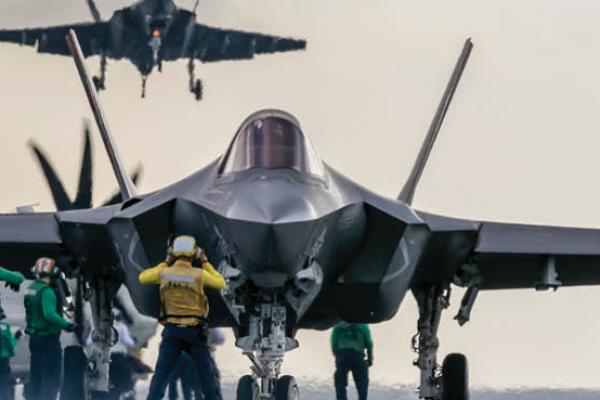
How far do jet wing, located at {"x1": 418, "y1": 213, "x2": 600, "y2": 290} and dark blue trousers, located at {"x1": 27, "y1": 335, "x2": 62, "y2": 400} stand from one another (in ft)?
11.5

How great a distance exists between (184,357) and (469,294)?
387 centimetres

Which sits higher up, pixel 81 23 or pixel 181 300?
pixel 81 23

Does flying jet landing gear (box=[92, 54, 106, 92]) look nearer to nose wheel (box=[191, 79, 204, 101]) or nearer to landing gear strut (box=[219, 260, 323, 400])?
nose wheel (box=[191, 79, 204, 101])

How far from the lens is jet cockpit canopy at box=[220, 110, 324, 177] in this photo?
12023 mm

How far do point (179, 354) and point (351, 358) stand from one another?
6.04 meters

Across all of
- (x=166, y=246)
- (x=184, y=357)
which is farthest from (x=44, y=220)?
(x=184, y=357)

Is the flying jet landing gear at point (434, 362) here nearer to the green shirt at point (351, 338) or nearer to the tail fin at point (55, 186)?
the green shirt at point (351, 338)

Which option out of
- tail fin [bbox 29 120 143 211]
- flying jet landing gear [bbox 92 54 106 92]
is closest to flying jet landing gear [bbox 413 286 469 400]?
tail fin [bbox 29 120 143 211]

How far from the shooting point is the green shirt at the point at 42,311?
46.6 feet

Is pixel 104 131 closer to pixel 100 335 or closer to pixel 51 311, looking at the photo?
pixel 100 335

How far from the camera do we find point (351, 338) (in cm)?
1773

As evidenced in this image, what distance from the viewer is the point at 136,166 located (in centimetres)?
2327

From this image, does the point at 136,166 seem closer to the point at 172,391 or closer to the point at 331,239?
the point at 172,391

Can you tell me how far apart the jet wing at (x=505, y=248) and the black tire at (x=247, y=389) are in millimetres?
2392
